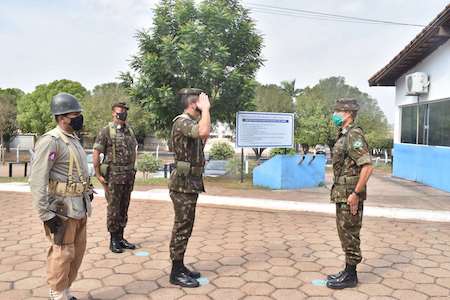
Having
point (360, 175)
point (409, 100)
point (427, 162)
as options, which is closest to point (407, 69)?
point (409, 100)

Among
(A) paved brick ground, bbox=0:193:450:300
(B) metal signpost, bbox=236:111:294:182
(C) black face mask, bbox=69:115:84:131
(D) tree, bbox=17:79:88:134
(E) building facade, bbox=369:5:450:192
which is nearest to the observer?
(C) black face mask, bbox=69:115:84:131

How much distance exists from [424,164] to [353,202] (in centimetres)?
852

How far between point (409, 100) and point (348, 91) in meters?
78.7

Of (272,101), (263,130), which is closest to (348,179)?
(263,130)

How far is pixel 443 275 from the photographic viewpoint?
4.09 m

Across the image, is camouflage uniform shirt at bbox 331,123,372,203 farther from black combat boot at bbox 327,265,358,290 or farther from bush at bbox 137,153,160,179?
bush at bbox 137,153,160,179

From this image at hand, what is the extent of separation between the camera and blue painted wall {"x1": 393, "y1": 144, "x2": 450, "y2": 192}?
9.80 m

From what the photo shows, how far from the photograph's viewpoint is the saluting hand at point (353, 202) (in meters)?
3.62

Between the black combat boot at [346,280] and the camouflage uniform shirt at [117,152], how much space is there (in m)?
2.52

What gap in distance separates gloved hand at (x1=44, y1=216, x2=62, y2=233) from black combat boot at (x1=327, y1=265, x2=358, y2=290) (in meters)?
2.46

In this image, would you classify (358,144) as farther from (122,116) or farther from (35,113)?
(35,113)

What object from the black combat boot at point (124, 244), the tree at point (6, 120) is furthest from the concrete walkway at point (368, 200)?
the tree at point (6, 120)

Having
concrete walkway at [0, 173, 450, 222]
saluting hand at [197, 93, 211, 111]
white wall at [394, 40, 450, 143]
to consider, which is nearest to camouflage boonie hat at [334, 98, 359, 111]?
saluting hand at [197, 93, 211, 111]

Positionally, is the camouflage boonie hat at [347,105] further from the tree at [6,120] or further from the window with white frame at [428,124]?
the tree at [6,120]
